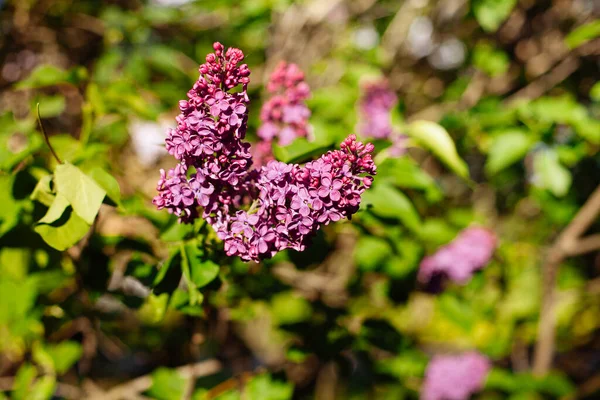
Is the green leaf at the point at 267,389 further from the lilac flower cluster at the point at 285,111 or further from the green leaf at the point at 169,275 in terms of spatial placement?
the lilac flower cluster at the point at 285,111

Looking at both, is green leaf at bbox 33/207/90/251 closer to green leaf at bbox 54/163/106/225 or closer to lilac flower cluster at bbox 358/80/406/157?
green leaf at bbox 54/163/106/225

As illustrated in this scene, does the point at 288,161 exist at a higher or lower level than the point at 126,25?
lower

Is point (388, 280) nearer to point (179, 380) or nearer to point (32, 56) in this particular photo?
point (179, 380)

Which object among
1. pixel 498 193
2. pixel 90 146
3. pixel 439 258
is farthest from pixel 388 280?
pixel 498 193

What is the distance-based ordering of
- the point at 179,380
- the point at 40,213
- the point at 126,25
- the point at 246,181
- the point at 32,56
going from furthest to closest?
the point at 32,56 < the point at 126,25 < the point at 179,380 < the point at 40,213 < the point at 246,181

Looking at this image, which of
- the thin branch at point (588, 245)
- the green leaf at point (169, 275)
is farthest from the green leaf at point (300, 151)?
the thin branch at point (588, 245)

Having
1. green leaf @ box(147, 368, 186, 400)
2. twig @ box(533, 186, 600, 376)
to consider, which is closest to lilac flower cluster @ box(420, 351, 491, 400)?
twig @ box(533, 186, 600, 376)
